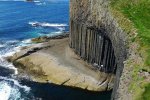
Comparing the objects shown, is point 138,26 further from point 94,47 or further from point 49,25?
point 49,25

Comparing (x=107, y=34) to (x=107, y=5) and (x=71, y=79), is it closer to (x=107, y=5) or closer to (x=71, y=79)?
(x=107, y=5)

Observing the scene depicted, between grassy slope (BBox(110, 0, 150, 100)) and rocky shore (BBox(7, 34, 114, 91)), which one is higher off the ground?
grassy slope (BBox(110, 0, 150, 100))

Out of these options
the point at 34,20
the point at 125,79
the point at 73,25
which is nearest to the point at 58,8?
the point at 34,20

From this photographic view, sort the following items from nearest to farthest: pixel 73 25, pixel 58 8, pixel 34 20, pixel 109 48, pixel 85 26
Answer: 1. pixel 109 48
2. pixel 85 26
3. pixel 73 25
4. pixel 34 20
5. pixel 58 8

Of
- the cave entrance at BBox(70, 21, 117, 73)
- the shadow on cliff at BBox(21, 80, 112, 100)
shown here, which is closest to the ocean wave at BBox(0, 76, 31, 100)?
the shadow on cliff at BBox(21, 80, 112, 100)

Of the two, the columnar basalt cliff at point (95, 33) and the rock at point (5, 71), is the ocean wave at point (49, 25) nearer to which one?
the columnar basalt cliff at point (95, 33)

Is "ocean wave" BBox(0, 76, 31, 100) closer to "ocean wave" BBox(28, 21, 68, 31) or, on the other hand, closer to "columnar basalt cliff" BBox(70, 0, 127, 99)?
"columnar basalt cliff" BBox(70, 0, 127, 99)
